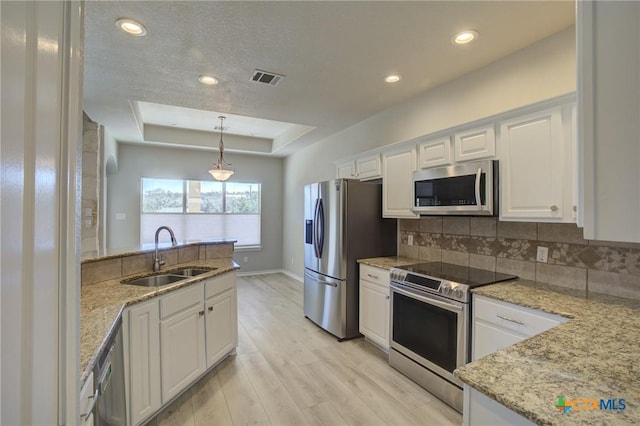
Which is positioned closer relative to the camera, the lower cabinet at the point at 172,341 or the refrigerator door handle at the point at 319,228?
the lower cabinet at the point at 172,341

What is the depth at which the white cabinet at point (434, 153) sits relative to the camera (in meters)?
2.69

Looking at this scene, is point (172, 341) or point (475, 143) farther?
point (475, 143)

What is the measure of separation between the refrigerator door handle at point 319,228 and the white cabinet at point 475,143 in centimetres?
165

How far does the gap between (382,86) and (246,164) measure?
4.40 meters

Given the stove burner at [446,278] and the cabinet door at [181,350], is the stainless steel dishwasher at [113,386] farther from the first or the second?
the stove burner at [446,278]

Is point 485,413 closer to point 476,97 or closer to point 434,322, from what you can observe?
point 434,322

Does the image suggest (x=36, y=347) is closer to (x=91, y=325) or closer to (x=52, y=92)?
(x=52, y=92)

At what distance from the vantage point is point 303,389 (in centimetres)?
251

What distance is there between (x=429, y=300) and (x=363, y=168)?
1.77 m

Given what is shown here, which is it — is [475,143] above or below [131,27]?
below

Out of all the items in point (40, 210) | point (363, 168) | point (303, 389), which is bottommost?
point (303, 389)

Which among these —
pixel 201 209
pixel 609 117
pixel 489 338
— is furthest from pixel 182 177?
pixel 609 117

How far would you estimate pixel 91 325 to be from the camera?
1453mm

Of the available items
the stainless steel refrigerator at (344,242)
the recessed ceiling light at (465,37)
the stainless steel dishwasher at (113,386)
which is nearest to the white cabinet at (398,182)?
the stainless steel refrigerator at (344,242)
